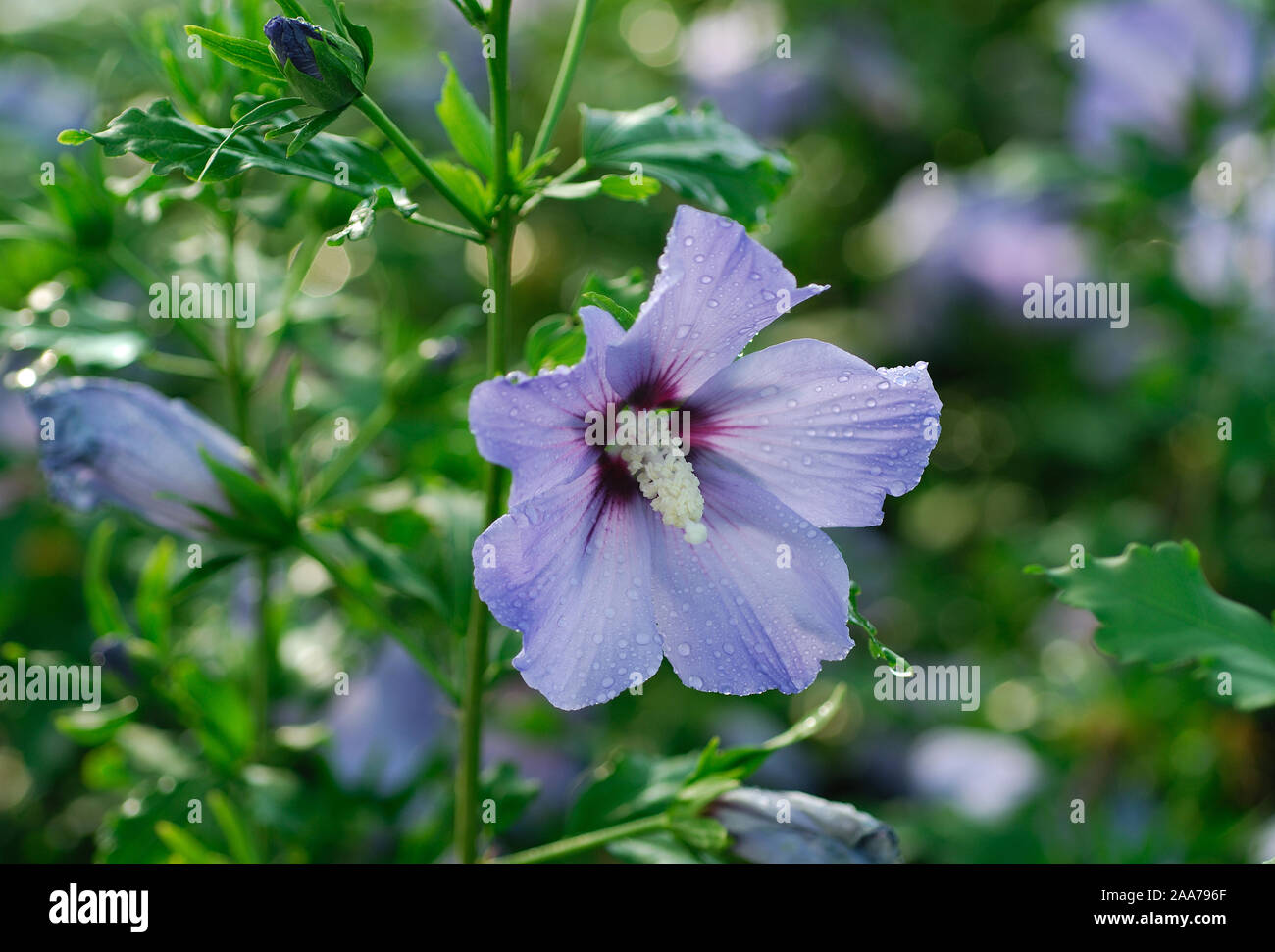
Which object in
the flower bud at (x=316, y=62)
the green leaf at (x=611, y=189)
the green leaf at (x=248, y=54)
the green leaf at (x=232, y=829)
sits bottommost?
the green leaf at (x=232, y=829)

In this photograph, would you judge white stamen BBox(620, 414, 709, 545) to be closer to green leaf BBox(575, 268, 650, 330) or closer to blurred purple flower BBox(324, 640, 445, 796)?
green leaf BBox(575, 268, 650, 330)

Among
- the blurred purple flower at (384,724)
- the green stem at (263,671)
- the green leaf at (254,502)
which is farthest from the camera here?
the blurred purple flower at (384,724)

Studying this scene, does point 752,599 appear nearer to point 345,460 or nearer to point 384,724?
point 345,460

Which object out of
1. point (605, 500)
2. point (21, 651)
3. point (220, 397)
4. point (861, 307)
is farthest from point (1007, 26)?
point (21, 651)

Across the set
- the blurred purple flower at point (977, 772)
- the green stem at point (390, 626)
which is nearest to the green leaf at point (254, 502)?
the green stem at point (390, 626)

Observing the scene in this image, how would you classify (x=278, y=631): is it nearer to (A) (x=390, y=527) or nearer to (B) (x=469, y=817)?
(A) (x=390, y=527)

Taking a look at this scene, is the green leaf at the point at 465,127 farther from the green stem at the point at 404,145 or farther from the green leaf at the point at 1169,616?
the green leaf at the point at 1169,616

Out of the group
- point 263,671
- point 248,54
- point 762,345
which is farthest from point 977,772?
point 248,54
